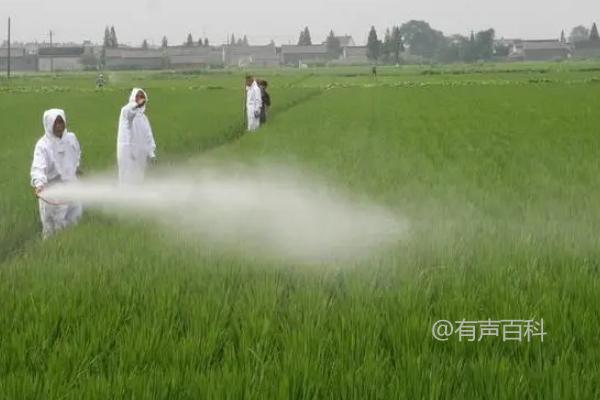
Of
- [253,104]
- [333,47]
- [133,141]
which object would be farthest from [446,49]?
[133,141]

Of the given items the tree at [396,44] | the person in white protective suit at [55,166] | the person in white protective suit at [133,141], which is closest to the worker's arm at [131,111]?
the person in white protective suit at [133,141]

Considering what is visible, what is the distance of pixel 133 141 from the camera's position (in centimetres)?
823

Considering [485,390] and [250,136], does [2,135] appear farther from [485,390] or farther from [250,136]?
[485,390]

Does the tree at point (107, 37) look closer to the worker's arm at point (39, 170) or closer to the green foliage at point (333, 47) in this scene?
the green foliage at point (333, 47)

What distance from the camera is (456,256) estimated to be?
4.56 metres

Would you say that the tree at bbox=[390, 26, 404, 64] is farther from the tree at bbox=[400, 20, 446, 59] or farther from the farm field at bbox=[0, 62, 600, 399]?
the farm field at bbox=[0, 62, 600, 399]

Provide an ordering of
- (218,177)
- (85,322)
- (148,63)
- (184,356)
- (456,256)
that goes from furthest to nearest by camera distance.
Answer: (148,63)
(218,177)
(456,256)
(85,322)
(184,356)

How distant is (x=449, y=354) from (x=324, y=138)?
11.1 m

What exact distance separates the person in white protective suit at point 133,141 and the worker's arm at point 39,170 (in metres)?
2.02

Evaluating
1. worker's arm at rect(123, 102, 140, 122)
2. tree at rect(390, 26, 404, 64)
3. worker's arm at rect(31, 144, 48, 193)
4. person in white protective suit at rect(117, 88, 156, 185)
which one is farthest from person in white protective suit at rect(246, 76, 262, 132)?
tree at rect(390, 26, 404, 64)

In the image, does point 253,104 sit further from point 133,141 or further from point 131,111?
point 131,111

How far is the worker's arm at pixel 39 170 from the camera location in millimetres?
5891

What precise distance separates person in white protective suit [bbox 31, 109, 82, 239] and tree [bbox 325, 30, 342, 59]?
112 m

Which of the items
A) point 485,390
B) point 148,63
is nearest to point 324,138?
point 485,390
